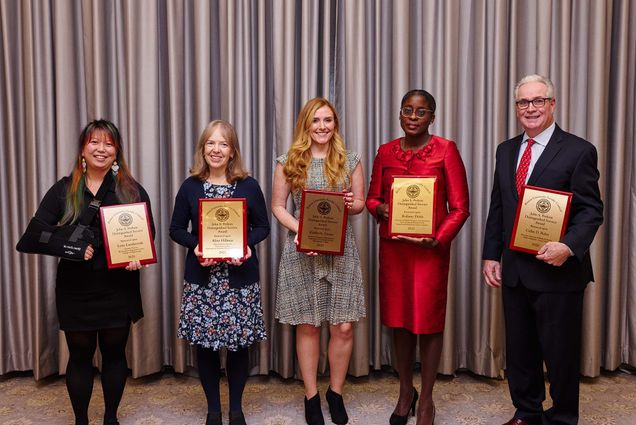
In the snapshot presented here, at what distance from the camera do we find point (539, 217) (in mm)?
2188

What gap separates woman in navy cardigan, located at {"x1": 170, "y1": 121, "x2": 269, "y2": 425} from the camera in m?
2.47

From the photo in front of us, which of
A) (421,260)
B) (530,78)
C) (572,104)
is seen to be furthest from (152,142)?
(572,104)

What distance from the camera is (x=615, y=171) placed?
3223 mm

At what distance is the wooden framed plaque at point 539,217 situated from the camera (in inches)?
84.5

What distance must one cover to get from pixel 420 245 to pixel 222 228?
91 centimetres

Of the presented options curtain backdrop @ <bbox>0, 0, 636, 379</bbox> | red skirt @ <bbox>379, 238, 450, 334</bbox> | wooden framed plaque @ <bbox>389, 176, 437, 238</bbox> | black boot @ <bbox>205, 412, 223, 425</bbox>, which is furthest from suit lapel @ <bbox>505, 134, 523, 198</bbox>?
black boot @ <bbox>205, 412, 223, 425</bbox>

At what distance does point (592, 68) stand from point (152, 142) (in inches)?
104

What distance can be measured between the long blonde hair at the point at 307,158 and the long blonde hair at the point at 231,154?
0.24 m

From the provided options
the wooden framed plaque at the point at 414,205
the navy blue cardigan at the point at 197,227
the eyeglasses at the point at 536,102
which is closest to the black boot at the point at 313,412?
the navy blue cardigan at the point at 197,227

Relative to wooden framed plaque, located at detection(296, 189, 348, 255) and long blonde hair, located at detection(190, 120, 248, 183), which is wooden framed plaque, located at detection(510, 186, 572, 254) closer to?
wooden framed plaque, located at detection(296, 189, 348, 255)

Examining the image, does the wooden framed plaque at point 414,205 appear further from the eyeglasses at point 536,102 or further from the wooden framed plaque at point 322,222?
the eyeglasses at point 536,102

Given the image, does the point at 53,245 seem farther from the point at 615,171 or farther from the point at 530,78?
the point at 615,171

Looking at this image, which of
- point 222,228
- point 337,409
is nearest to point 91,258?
point 222,228

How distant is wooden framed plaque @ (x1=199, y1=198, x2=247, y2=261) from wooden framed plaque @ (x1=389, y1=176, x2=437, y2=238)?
69 cm
